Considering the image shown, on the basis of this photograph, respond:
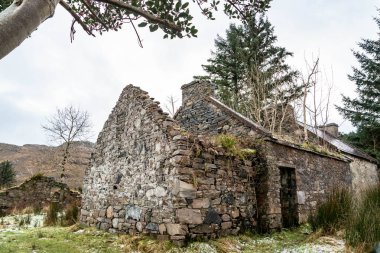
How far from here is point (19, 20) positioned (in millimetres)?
1715

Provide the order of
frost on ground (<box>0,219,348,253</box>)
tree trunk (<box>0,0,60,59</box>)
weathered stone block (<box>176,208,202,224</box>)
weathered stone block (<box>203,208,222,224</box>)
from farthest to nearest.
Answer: weathered stone block (<box>203,208,222,224</box>), weathered stone block (<box>176,208,202,224</box>), frost on ground (<box>0,219,348,253</box>), tree trunk (<box>0,0,60,59</box>)

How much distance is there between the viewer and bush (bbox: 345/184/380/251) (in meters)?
5.12

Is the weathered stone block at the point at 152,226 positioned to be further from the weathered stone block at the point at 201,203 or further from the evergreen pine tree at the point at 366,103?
the evergreen pine tree at the point at 366,103

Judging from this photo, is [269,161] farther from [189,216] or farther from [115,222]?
[115,222]

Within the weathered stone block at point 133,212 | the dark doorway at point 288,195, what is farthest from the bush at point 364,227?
the weathered stone block at point 133,212

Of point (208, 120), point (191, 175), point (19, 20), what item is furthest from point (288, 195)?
point (19, 20)

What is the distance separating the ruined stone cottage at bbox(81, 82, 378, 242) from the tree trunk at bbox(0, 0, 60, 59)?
500 cm

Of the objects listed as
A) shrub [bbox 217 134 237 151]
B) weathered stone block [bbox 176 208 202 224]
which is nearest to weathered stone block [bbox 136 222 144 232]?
weathered stone block [bbox 176 208 202 224]

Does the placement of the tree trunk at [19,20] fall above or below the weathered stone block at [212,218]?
above

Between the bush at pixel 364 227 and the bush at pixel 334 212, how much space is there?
76cm

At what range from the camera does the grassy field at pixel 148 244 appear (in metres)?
5.98

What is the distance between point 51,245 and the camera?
21.7 feet

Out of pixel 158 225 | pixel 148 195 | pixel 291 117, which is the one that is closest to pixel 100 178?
pixel 148 195

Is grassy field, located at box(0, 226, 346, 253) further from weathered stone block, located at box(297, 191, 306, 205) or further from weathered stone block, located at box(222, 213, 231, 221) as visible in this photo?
weathered stone block, located at box(297, 191, 306, 205)
